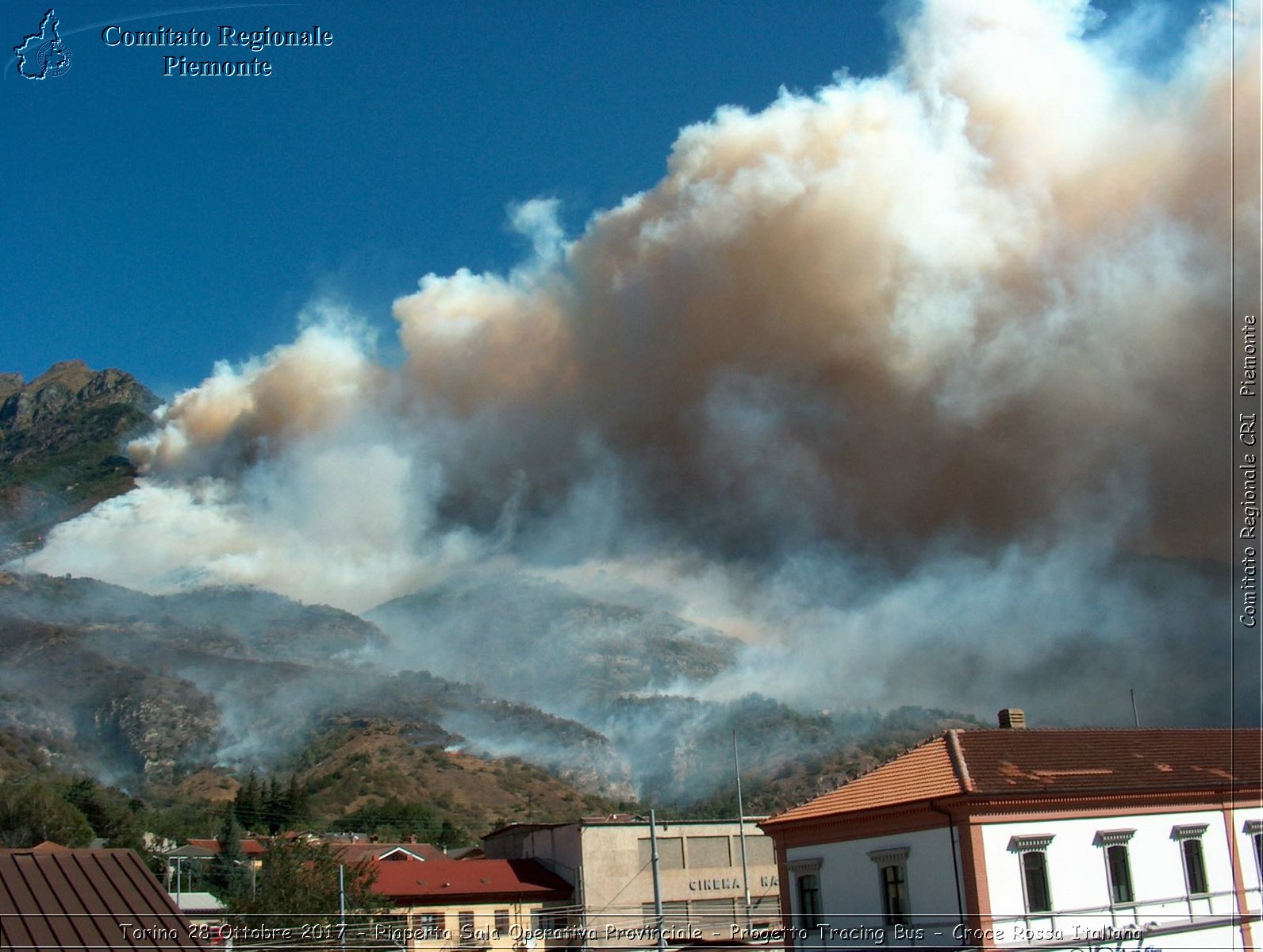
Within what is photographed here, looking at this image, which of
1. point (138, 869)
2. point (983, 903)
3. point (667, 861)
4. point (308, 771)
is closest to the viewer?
point (138, 869)

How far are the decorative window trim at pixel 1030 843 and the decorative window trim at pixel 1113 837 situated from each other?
1.73 metres

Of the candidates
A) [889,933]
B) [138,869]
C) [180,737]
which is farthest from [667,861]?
[180,737]

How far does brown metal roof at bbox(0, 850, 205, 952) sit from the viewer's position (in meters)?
15.0

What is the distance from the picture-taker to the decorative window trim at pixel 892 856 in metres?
34.1

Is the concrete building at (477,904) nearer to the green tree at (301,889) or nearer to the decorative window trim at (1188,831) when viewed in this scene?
the green tree at (301,889)

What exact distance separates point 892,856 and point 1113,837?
636 cm

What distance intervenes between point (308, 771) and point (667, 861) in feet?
377

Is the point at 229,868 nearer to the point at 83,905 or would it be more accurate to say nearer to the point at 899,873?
the point at 899,873

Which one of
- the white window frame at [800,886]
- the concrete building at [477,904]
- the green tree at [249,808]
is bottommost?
the concrete building at [477,904]

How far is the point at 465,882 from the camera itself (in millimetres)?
62594

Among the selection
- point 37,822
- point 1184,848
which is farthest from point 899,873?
point 37,822

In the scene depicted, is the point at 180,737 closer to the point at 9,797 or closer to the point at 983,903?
the point at 9,797

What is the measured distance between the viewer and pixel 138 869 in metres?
17.2

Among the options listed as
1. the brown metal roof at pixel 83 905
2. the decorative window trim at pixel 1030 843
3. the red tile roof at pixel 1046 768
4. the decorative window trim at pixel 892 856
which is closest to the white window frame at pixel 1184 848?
the red tile roof at pixel 1046 768
